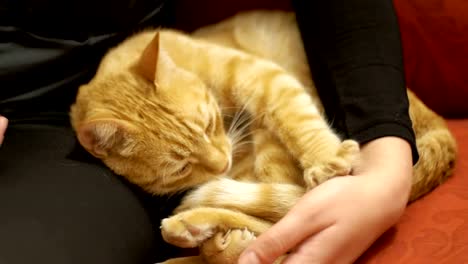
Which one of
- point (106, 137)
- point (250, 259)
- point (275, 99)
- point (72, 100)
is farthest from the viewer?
point (72, 100)

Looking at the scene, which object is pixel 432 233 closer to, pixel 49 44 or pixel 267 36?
pixel 267 36

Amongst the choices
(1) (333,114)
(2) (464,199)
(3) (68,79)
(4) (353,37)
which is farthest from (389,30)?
(3) (68,79)

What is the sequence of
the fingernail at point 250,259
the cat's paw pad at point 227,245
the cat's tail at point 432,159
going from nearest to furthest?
1. the fingernail at point 250,259
2. the cat's paw pad at point 227,245
3. the cat's tail at point 432,159

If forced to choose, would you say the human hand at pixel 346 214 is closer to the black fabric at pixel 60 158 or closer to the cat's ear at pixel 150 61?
the black fabric at pixel 60 158

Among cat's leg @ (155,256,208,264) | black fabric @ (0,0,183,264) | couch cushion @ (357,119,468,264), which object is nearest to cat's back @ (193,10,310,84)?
black fabric @ (0,0,183,264)

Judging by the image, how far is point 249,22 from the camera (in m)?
1.54

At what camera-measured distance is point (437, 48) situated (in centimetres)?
153

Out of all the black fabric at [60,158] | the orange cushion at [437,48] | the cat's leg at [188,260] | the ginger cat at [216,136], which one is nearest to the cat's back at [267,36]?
the ginger cat at [216,136]

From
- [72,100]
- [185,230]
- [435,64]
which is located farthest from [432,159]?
[72,100]

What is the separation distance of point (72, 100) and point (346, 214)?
2.36ft

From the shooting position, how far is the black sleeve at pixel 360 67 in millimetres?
1136

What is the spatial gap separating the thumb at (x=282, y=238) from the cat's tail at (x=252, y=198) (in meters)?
0.12

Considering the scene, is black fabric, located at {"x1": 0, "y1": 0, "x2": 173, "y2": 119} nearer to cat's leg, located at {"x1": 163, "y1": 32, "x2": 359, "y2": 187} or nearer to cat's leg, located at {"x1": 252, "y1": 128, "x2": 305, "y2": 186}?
cat's leg, located at {"x1": 163, "y1": 32, "x2": 359, "y2": 187}

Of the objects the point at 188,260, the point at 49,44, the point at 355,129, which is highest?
the point at 49,44
